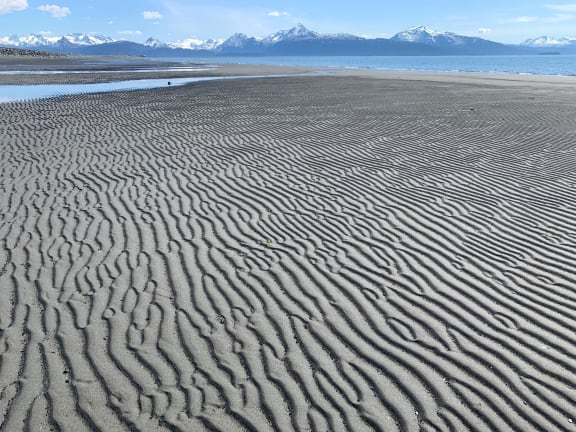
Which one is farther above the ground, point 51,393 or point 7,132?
point 7,132

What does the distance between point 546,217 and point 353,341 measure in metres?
5.79

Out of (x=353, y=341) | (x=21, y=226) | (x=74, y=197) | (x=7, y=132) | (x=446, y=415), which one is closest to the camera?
(x=446, y=415)

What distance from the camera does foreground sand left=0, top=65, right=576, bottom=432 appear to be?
4762mm

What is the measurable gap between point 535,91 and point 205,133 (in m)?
26.8

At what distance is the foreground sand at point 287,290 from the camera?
15.6 feet

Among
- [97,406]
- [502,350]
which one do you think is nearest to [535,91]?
[502,350]

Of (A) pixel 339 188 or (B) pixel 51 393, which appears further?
(A) pixel 339 188

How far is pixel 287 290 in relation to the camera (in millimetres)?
6914

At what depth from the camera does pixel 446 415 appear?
4.60m

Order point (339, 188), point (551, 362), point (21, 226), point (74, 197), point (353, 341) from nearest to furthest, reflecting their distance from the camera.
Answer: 1. point (551, 362)
2. point (353, 341)
3. point (21, 226)
4. point (74, 197)
5. point (339, 188)

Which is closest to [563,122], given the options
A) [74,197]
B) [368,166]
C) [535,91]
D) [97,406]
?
[368,166]

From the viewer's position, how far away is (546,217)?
959 cm

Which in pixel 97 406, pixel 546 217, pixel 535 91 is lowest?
pixel 97 406

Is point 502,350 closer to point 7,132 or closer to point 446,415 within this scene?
point 446,415
